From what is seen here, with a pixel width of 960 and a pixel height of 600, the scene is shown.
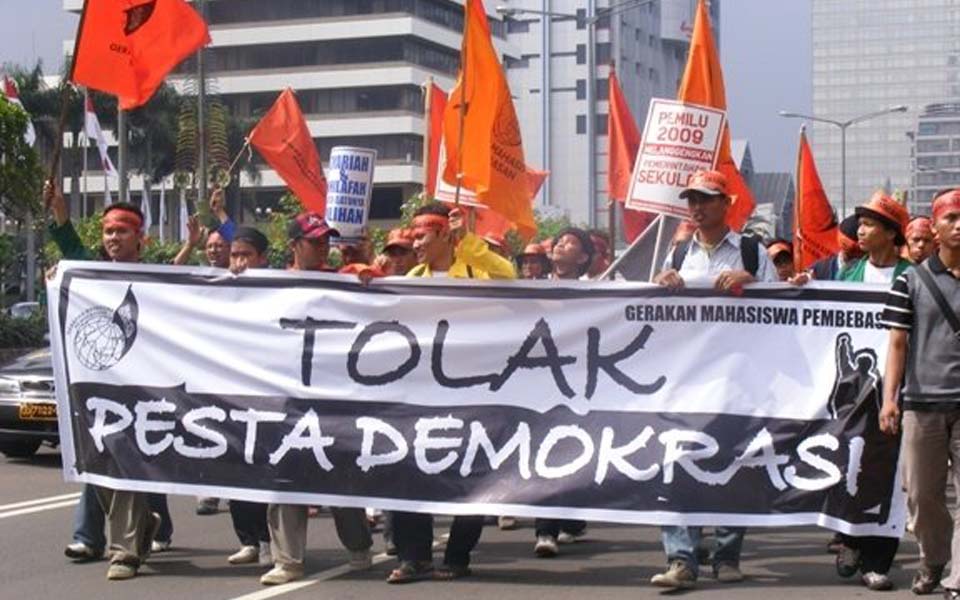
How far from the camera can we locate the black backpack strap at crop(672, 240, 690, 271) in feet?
27.6

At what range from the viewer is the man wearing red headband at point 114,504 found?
8391mm

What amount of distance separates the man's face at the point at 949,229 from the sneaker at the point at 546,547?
2.96 m

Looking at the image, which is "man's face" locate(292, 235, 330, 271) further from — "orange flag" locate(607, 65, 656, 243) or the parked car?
"orange flag" locate(607, 65, 656, 243)

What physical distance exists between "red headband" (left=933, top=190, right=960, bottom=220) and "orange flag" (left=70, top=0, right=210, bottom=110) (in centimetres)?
491

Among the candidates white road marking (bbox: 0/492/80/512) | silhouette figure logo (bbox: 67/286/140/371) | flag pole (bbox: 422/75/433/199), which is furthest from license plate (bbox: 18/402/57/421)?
silhouette figure logo (bbox: 67/286/140/371)

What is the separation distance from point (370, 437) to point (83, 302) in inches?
70.6

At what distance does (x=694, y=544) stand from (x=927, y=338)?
158 cm

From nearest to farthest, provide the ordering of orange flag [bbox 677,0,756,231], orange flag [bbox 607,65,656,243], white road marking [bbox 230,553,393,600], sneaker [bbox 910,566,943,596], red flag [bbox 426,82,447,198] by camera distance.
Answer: sneaker [bbox 910,566,943,596] < white road marking [bbox 230,553,393,600] < orange flag [bbox 677,0,756,231] < red flag [bbox 426,82,447,198] < orange flag [bbox 607,65,656,243]

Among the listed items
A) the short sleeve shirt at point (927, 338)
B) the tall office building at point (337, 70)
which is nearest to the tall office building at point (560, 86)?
the tall office building at point (337, 70)

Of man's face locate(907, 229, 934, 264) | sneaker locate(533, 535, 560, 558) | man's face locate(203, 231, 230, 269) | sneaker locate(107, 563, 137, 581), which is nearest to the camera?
sneaker locate(107, 563, 137, 581)

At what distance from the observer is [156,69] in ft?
33.4

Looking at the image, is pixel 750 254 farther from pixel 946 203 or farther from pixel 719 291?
pixel 946 203

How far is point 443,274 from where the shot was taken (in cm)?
882

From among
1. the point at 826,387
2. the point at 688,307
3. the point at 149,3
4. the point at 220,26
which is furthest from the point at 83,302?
the point at 220,26
